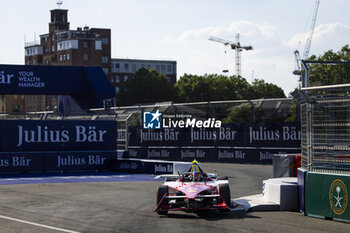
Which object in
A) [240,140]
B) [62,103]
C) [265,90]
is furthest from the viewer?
[265,90]

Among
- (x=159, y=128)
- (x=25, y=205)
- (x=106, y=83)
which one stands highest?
(x=106, y=83)

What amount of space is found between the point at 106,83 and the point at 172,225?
25.4 meters

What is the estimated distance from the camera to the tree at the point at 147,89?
113062 millimetres

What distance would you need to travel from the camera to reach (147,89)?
113500 mm

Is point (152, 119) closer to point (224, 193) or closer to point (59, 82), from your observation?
point (59, 82)

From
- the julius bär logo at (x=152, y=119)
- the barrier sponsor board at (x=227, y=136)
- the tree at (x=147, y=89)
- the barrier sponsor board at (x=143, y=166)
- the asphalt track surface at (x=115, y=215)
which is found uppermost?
the tree at (x=147, y=89)

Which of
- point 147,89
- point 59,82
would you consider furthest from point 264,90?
point 59,82

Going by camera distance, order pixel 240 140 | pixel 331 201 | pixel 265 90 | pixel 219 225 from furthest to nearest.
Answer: pixel 265 90, pixel 240 140, pixel 331 201, pixel 219 225

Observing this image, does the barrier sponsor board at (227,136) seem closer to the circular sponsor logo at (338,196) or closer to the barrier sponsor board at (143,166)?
the barrier sponsor board at (143,166)

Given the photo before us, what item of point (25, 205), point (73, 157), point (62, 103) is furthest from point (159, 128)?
point (25, 205)

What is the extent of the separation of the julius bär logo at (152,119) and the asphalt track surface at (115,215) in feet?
42.3

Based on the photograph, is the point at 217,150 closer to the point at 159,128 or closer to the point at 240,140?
the point at 240,140

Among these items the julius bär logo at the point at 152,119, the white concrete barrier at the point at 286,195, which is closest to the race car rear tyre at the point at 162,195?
the white concrete barrier at the point at 286,195

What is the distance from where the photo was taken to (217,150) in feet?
101
